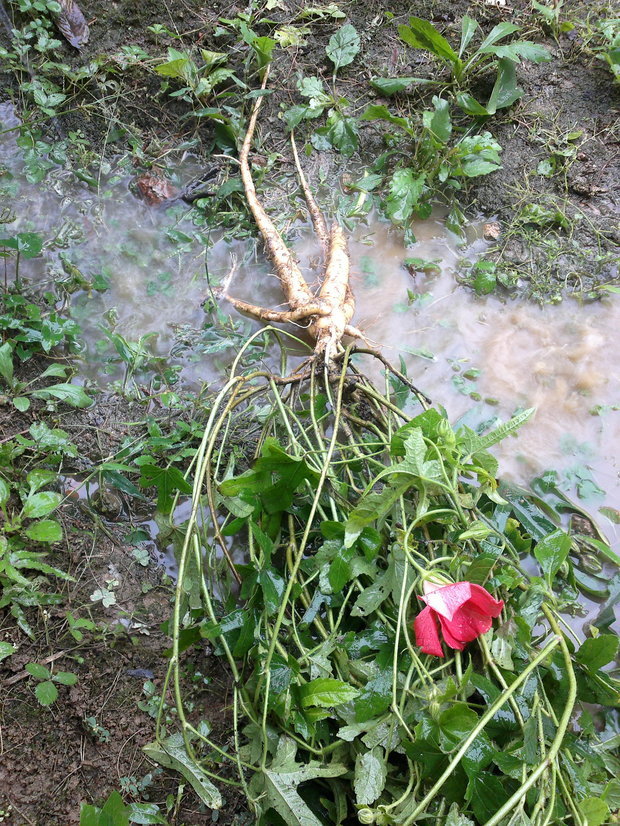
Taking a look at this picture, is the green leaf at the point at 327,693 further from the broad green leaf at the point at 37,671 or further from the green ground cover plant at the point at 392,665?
the broad green leaf at the point at 37,671

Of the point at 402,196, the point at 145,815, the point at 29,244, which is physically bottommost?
the point at 145,815

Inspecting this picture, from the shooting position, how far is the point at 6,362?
2068mm

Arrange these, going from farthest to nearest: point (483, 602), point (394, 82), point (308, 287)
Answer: point (394, 82), point (308, 287), point (483, 602)

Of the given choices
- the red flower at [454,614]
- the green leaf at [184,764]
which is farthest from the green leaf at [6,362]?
the red flower at [454,614]

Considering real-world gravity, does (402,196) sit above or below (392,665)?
above

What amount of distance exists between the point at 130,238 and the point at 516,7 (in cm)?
212

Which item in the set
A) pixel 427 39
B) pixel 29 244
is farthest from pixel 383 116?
pixel 29 244

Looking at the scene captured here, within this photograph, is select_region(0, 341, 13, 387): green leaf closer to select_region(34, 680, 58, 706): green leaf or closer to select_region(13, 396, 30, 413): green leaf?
select_region(13, 396, 30, 413): green leaf

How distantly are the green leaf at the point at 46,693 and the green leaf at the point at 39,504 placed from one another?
18.5 inches

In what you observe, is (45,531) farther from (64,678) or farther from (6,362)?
(6,362)

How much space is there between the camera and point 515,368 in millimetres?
2398

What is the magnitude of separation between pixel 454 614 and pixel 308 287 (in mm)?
1516

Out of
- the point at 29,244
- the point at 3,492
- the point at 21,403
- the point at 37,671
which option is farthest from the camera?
the point at 29,244

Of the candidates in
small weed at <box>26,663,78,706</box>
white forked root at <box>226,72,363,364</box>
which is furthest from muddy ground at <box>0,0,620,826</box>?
white forked root at <box>226,72,363,364</box>
